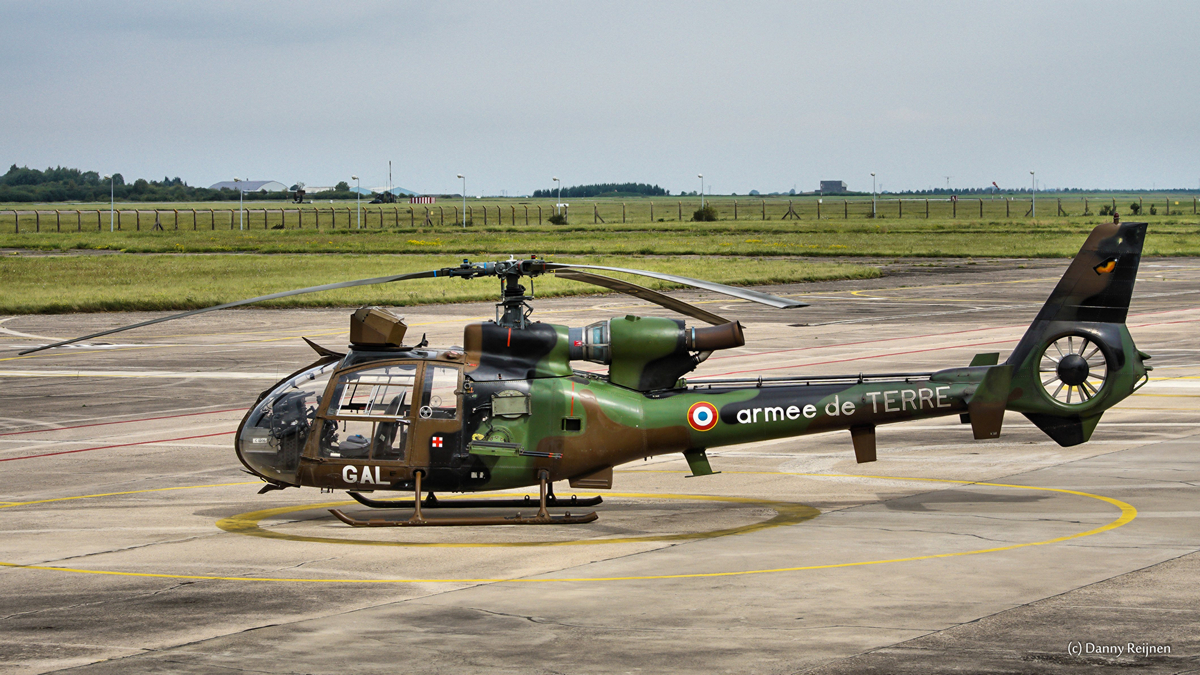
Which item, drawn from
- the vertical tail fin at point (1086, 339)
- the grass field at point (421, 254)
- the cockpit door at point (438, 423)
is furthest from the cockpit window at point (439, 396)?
the grass field at point (421, 254)

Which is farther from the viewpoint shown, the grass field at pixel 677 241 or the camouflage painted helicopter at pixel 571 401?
the grass field at pixel 677 241

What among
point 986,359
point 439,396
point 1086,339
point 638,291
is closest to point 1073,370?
point 1086,339

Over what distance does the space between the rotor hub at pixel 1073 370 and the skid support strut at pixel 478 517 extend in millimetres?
6208

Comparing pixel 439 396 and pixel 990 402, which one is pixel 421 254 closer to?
pixel 439 396

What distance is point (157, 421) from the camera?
75.7ft

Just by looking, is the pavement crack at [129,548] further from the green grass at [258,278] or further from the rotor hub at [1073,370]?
the green grass at [258,278]

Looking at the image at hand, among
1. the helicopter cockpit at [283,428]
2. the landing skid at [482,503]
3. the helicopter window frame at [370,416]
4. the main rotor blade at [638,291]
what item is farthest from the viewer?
the landing skid at [482,503]

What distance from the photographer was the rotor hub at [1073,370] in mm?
14938

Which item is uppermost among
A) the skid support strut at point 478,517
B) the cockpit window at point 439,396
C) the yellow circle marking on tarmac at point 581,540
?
the cockpit window at point 439,396

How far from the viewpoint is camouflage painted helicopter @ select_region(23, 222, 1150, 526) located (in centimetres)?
1409

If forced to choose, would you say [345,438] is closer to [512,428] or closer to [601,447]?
[512,428]

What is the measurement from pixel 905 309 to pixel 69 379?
28773 mm

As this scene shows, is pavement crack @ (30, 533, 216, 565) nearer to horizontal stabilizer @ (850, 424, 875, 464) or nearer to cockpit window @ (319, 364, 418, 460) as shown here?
cockpit window @ (319, 364, 418, 460)

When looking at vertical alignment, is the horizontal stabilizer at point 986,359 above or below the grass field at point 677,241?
below
